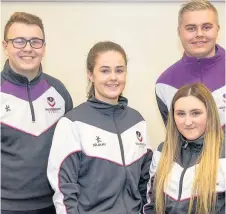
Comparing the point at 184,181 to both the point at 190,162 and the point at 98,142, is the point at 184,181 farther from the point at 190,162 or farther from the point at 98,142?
the point at 98,142

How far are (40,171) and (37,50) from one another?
1.89 ft

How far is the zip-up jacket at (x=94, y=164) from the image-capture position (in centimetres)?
167

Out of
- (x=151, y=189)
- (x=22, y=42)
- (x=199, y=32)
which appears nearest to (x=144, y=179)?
(x=151, y=189)

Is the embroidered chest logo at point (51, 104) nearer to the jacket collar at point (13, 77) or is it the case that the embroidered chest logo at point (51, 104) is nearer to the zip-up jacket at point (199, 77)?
the jacket collar at point (13, 77)

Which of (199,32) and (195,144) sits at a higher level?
(199,32)

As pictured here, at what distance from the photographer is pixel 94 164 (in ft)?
5.62

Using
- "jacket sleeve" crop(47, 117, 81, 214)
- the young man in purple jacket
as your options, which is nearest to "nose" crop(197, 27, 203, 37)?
the young man in purple jacket

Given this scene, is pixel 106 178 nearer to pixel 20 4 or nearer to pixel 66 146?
pixel 66 146

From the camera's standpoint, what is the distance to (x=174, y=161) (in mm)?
1745

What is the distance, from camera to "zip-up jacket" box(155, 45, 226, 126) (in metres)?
1.96

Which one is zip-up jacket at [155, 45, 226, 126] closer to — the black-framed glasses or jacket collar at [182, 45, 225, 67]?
jacket collar at [182, 45, 225, 67]

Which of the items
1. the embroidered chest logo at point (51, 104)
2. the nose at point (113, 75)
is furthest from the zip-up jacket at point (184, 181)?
the embroidered chest logo at point (51, 104)

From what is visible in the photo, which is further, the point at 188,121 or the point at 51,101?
the point at 51,101

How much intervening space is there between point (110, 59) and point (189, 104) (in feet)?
1.38
